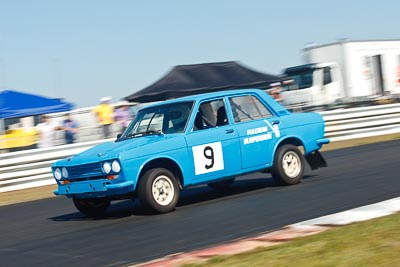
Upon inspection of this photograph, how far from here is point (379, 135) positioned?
886 inches

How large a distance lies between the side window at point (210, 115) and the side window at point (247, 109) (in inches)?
7.5

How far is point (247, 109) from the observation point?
11328 mm

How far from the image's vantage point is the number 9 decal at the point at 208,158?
405 inches

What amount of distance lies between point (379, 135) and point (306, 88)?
8.29 meters

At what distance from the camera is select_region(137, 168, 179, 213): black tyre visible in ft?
31.7

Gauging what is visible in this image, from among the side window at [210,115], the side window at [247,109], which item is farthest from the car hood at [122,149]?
the side window at [247,109]

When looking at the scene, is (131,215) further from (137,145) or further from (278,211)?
(278,211)

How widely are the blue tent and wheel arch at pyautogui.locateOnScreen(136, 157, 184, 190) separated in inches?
533

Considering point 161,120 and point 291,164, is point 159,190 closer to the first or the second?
point 161,120

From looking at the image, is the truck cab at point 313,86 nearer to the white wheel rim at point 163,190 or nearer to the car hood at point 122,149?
the car hood at point 122,149

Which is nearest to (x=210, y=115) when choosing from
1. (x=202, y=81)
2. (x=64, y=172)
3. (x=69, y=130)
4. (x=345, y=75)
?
(x=64, y=172)

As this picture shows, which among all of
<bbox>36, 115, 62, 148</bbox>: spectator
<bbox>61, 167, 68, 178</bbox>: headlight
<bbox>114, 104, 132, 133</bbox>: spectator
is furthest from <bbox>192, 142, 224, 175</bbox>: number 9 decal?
<bbox>114, 104, 132, 133</bbox>: spectator

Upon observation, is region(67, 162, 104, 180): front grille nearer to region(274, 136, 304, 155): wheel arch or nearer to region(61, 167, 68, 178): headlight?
region(61, 167, 68, 178): headlight

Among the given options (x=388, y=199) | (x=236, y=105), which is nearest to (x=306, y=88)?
(x=236, y=105)
